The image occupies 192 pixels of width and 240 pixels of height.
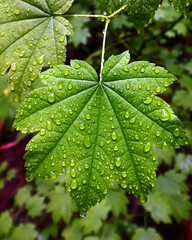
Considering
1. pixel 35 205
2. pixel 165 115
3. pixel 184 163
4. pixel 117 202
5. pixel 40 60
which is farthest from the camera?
pixel 35 205

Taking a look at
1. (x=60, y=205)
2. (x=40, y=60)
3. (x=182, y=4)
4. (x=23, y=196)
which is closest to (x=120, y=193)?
(x=60, y=205)

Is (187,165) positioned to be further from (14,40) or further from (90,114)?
(14,40)

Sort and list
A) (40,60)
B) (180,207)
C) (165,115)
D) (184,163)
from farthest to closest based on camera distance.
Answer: (184,163), (180,207), (40,60), (165,115)

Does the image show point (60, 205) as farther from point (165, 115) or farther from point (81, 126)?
point (165, 115)

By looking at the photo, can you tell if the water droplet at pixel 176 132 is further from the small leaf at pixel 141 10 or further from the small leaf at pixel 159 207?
the small leaf at pixel 159 207

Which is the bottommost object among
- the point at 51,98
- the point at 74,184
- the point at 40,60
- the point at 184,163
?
the point at 184,163

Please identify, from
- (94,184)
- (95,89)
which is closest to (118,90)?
(95,89)

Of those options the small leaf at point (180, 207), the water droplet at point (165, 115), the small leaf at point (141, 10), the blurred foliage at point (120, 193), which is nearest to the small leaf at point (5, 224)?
the blurred foliage at point (120, 193)

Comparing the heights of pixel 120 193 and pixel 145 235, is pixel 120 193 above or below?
above
